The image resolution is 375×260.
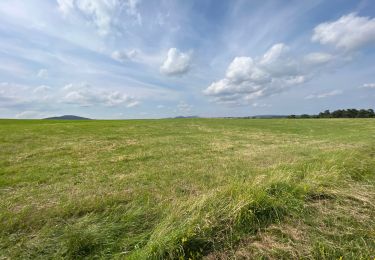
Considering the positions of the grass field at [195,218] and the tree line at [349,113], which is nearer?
the grass field at [195,218]

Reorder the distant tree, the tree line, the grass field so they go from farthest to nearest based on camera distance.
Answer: the distant tree, the tree line, the grass field

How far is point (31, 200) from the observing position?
627 cm

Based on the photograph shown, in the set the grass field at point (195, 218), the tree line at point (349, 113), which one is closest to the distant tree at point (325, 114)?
the tree line at point (349, 113)

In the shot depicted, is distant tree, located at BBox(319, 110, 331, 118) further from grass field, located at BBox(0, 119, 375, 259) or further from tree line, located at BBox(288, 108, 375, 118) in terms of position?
grass field, located at BBox(0, 119, 375, 259)

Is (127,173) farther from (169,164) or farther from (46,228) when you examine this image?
(46,228)

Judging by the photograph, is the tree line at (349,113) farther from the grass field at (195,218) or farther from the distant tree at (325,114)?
the grass field at (195,218)

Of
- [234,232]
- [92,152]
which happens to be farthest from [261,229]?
[92,152]

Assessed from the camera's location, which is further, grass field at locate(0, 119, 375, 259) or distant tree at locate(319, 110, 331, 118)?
distant tree at locate(319, 110, 331, 118)

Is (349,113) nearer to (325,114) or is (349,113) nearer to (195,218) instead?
(325,114)

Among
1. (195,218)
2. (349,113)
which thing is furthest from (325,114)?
(195,218)

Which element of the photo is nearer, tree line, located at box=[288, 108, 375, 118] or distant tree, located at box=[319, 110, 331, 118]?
tree line, located at box=[288, 108, 375, 118]

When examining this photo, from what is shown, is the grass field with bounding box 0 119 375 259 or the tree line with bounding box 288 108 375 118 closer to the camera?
the grass field with bounding box 0 119 375 259

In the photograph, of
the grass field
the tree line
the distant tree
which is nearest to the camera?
the grass field

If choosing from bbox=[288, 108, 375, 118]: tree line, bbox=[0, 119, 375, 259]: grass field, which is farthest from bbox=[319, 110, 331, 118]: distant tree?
bbox=[0, 119, 375, 259]: grass field
